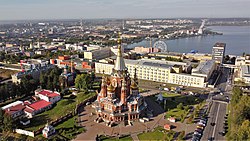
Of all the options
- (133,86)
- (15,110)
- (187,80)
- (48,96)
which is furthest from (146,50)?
(15,110)

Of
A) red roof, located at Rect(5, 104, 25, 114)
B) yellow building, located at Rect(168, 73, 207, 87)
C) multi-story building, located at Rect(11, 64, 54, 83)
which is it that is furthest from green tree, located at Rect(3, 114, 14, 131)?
yellow building, located at Rect(168, 73, 207, 87)

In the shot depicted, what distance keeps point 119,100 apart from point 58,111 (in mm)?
10792

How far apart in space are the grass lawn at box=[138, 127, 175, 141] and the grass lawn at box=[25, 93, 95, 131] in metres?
13.9

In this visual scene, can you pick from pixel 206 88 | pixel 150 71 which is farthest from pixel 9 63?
pixel 206 88

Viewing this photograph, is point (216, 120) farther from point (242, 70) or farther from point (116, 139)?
point (242, 70)

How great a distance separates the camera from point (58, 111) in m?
35.6

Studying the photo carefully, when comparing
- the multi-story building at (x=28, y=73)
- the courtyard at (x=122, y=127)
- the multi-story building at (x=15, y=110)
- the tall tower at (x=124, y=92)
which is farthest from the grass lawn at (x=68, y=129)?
the multi-story building at (x=28, y=73)

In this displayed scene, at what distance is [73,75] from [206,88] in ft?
102

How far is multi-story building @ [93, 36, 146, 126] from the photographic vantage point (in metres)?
31.7

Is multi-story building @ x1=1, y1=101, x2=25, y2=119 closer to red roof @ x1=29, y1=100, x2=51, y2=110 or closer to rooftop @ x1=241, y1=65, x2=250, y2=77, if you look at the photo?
red roof @ x1=29, y1=100, x2=51, y2=110

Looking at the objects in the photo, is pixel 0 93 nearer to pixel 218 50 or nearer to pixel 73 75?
pixel 73 75

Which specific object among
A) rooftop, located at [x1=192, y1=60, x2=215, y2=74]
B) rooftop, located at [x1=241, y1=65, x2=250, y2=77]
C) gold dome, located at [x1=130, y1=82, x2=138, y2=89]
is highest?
gold dome, located at [x1=130, y1=82, x2=138, y2=89]

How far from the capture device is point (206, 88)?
156 feet

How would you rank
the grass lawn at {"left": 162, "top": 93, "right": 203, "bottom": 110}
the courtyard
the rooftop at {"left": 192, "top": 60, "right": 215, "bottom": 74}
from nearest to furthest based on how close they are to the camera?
the courtyard
the grass lawn at {"left": 162, "top": 93, "right": 203, "bottom": 110}
the rooftop at {"left": 192, "top": 60, "right": 215, "bottom": 74}
